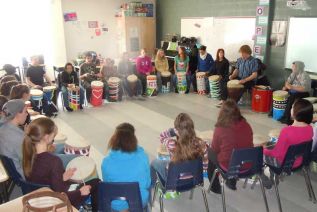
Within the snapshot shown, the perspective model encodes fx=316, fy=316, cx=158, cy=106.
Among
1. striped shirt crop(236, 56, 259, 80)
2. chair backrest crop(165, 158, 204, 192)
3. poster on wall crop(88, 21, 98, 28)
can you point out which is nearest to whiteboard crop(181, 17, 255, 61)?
striped shirt crop(236, 56, 259, 80)

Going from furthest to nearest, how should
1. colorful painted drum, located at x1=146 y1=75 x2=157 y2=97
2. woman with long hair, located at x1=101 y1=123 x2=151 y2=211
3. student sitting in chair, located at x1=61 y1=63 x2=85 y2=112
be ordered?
colorful painted drum, located at x1=146 y1=75 x2=157 y2=97 → student sitting in chair, located at x1=61 y1=63 x2=85 y2=112 → woman with long hair, located at x1=101 y1=123 x2=151 y2=211

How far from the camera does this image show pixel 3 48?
8.61 meters

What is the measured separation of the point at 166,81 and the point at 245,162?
532 cm

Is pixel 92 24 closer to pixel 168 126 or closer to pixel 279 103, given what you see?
pixel 168 126


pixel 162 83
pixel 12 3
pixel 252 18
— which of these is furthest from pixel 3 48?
pixel 252 18

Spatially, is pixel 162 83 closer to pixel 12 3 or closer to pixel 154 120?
pixel 154 120

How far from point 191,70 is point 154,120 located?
2763 mm

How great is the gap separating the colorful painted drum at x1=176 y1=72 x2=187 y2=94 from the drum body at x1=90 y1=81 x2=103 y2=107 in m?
2.09

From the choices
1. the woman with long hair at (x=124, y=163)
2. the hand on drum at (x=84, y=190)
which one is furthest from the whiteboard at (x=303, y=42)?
the hand on drum at (x=84, y=190)

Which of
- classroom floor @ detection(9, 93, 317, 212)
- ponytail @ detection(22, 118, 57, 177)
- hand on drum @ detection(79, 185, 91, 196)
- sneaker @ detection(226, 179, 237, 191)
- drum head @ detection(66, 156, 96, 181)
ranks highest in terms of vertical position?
ponytail @ detection(22, 118, 57, 177)

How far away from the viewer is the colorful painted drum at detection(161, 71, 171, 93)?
26.3ft

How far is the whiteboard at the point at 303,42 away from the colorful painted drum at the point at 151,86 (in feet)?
10.1

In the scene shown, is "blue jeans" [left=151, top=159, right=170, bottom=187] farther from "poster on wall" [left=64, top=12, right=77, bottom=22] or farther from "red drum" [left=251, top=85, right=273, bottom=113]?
"poster on wall" [left=64, top=12, right=77, bottom=22]

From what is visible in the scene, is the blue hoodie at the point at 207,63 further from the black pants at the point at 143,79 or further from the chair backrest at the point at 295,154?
the chair backrest at the point at 295,154
